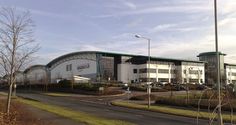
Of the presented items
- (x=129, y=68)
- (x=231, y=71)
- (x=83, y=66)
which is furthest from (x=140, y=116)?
(x=231, y=71)

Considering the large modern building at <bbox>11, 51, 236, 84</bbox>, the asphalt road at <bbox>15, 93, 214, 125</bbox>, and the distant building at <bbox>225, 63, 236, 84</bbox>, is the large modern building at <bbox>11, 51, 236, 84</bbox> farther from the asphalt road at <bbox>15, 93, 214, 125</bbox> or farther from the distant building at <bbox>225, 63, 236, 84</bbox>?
the asphalt road at <bbox>15, 93, 214, 125</bbox>

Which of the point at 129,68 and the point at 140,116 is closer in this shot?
the point at 140,116

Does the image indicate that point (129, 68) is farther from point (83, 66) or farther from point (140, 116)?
point (140, 116)

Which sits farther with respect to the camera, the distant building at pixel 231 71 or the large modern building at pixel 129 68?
the distant building at pixel 231 71

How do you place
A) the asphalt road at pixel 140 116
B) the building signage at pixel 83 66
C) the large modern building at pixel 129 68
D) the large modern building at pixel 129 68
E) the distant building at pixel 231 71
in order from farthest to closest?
the distant building at pixel 231 71 → the building signage at pixel 83 66 → the large modern building at pixel 129 68 → the large modern building at pixel 129 68 → the asphalt road at pixel 140 116

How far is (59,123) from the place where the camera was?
24.2 meters

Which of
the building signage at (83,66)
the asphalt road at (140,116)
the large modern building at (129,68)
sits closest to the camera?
the asphalt road at (140,116)

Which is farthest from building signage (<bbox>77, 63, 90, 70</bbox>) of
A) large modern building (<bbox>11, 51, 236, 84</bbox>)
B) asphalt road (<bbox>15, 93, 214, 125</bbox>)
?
asphalt road (<bbox>15, 93, 214, 125</bbox>)

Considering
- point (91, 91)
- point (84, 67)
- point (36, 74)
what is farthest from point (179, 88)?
point (36, 74)

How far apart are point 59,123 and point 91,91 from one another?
63.6 meters

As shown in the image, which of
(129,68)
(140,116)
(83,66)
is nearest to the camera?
(140,116)

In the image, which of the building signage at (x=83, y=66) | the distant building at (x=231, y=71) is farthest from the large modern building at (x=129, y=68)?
the distant building at (x=231, y=71)

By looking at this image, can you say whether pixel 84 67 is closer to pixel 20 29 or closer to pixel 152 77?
pixel 152 77

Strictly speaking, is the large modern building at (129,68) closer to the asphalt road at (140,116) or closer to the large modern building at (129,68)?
the large modern building at (129,68)
